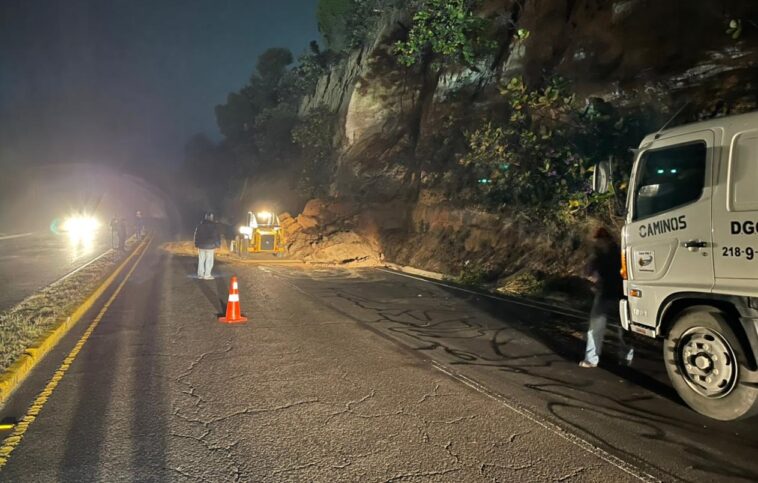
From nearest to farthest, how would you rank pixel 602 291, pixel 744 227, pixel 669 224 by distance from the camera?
pixel 744 227 → pixel 669 224 → pixel 602 291

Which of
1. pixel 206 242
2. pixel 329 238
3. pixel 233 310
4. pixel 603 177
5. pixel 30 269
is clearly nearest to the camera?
pixel 603 177

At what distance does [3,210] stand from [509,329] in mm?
86912

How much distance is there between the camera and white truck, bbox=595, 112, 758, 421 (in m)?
4.48

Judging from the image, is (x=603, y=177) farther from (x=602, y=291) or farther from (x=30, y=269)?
(x=30, y=269)

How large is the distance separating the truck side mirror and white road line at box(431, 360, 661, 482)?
8.68 ft

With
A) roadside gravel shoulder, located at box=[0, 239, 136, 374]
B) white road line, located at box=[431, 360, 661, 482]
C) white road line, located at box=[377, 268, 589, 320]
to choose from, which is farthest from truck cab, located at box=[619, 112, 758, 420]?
roadside gravel shoulder, located at box=[0, 239, 136, 374]

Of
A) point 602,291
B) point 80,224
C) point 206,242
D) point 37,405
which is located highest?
point 80,224

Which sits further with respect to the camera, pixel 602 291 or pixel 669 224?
pixel 602 291

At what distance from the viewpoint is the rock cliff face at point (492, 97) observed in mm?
14242

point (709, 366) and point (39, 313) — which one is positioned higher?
point (709, 366)

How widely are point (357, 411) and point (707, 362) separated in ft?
11.2

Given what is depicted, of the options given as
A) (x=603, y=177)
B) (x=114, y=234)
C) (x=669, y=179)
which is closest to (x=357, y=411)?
(x=603, y=177)

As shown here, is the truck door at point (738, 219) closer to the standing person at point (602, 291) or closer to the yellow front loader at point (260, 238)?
the standing person at point (602, 291)

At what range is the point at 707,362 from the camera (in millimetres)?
4863
